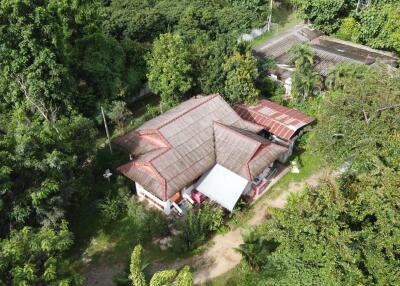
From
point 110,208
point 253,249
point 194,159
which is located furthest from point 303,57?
point 110,208

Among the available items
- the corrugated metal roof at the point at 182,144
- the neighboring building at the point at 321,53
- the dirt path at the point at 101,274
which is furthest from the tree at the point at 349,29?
the dirt path at the point at 101,274

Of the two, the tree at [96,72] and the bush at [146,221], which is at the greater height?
the tree at [96,72]

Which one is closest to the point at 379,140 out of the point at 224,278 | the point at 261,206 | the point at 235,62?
the point at 261,206

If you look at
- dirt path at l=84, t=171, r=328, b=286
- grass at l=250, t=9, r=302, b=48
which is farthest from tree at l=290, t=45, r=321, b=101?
dirt path at l=84, t=171, r=328, b=286

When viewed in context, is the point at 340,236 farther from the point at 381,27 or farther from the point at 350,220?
the point at 381,27

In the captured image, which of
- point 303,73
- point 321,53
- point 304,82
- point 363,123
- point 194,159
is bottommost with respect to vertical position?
point 194,159

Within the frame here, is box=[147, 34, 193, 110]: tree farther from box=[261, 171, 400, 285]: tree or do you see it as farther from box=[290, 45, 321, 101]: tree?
box=[261, 171, 400, 285]: tree

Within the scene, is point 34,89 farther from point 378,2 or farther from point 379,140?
point 378,2

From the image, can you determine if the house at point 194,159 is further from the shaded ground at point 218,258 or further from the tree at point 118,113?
the tree at point 118,113
